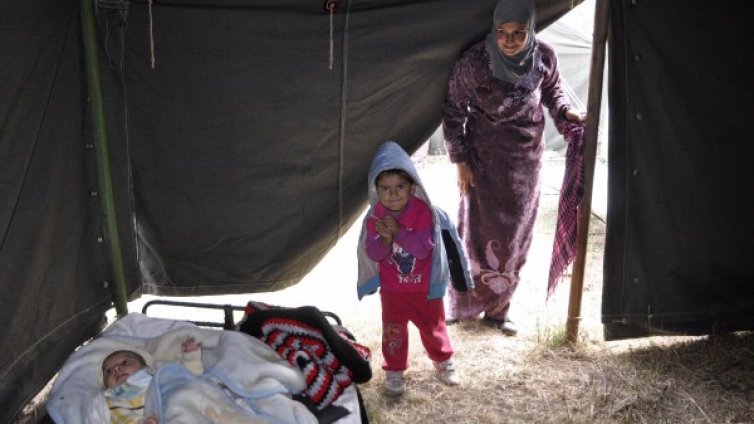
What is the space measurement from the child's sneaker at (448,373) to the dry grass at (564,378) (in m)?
0.04

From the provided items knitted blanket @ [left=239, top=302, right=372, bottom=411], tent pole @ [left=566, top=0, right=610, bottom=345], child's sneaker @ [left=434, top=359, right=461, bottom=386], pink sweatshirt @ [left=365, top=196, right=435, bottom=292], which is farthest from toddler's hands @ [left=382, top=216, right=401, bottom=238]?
tent pole @ [left=566, top=0, right=610, bottom=345]

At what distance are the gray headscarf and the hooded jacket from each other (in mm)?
707

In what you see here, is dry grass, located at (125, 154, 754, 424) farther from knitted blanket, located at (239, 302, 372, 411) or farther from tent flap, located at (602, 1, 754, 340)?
knitted blanket, located at (239, 302, 372, 411)

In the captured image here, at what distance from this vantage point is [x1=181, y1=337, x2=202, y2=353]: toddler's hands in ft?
9.82

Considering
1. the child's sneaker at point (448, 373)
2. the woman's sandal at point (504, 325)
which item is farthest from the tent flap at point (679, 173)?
the child's sneaker at point (448, 373)

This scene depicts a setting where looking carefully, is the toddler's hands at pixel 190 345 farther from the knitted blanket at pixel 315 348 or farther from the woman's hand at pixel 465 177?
the woman's hand at pixel 465 177

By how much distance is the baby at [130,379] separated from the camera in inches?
106

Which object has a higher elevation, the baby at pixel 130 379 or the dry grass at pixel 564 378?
the baby at pixel 130 379

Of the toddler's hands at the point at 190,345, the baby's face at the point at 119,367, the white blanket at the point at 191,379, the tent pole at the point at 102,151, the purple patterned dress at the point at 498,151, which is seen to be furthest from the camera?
the purple patterned dress at the point at 498,151

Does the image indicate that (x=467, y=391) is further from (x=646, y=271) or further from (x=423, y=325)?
(x=646, y=271)

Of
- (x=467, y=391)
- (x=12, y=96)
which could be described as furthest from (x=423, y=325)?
(x=12, y=96)

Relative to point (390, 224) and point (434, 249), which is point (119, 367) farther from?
point (434, 249)

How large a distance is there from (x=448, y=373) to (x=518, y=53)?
1790mm

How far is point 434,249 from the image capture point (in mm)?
3350
